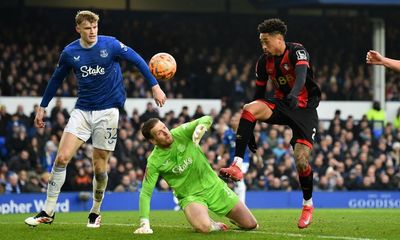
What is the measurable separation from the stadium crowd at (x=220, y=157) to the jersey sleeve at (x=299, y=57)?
919 centimetres

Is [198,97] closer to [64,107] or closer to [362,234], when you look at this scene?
[64,107]

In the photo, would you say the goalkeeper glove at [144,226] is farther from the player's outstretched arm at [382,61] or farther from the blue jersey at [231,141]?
the blue jersey at [231,141]

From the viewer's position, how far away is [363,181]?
26938 mm

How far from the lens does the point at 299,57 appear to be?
12008 millimetres

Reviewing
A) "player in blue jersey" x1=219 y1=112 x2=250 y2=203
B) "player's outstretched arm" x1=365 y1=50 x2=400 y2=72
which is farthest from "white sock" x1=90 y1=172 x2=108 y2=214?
"player in blue jersey" x1=219 y1=112 x2=250 y2=203

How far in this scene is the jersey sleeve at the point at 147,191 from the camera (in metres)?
11.3

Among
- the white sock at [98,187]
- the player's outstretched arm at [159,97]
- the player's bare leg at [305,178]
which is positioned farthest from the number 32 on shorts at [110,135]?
the player's bare leg at [305,178]

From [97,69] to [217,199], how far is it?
228 cm

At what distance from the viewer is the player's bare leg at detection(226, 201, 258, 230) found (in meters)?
12.2

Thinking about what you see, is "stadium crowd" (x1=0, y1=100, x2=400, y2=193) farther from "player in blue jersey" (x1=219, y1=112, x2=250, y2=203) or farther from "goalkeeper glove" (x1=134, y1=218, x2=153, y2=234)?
"goalkeeper glove" (x1=134, y1=218, x2=153, y2=234)

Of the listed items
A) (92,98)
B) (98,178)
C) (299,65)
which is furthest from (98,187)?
(299,65)

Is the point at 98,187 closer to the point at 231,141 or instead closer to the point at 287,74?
the point at 287,74

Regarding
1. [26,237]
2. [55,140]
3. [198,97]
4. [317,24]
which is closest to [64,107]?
[55,140]

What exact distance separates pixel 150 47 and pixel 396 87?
27.4 feet
